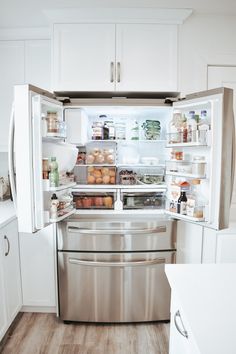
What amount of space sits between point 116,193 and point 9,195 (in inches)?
44.3

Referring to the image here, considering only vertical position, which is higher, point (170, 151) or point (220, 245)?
point (170, 151)

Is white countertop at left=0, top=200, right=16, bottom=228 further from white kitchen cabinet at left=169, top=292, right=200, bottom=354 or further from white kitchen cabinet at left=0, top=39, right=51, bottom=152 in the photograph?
white kitchen cabinet at left=169, top=292, right=200, bottom=354

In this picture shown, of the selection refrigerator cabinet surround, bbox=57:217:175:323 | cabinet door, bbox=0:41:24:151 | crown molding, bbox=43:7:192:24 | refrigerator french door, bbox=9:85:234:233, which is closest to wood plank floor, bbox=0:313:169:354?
refrigerator cabinet surround, bbox=57:217:175:323

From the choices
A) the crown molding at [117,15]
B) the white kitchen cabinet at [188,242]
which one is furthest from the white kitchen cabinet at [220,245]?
the crown molding at [117,15]

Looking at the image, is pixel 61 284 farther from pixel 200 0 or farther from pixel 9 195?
pixel 200 0

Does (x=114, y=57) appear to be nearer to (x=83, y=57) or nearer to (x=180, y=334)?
Answer: (x=83, y=57)

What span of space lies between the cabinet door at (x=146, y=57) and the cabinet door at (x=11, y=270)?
4.50 feet

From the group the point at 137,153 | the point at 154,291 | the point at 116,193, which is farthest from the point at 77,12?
the point at 154,291

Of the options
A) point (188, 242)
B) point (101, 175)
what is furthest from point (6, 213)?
point (188, 242)

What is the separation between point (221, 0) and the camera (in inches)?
68.2

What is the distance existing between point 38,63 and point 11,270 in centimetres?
171

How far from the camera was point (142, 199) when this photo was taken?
2.11m

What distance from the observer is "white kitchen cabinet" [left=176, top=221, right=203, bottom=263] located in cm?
193

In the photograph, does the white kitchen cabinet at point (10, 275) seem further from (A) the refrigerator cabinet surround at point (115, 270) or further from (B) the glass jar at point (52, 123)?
(B) the glass jar at point (52, 123)
